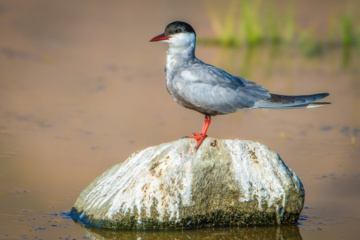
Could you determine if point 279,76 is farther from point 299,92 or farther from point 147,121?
point 147,121

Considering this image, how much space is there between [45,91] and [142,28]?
466cm

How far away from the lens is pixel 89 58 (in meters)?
11.2

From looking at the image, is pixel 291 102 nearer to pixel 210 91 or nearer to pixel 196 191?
pixel 210 91

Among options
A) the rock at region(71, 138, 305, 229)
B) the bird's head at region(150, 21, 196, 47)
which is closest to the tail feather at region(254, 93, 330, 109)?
the rock at region(71, 138, 305, 229)

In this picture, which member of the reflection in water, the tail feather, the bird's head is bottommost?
the reflection in water

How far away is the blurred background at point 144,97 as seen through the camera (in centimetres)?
559

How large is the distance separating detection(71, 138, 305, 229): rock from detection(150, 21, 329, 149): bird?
14.2 inches

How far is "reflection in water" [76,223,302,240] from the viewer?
16.3ft

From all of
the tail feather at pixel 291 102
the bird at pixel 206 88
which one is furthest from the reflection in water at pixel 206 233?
the tail feather at pixel 291 102

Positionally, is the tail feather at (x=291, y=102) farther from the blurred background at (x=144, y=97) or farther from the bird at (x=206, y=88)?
the blurred background at (x=144, y=97)

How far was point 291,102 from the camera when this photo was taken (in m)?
5.56

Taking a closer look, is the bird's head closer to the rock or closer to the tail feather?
the tail feather

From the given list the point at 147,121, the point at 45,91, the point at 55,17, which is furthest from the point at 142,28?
the point at 147,121

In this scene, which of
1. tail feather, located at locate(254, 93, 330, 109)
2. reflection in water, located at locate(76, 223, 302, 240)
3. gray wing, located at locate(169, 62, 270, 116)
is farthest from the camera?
tail feather, located at locate(254, 93, 330, 109)
